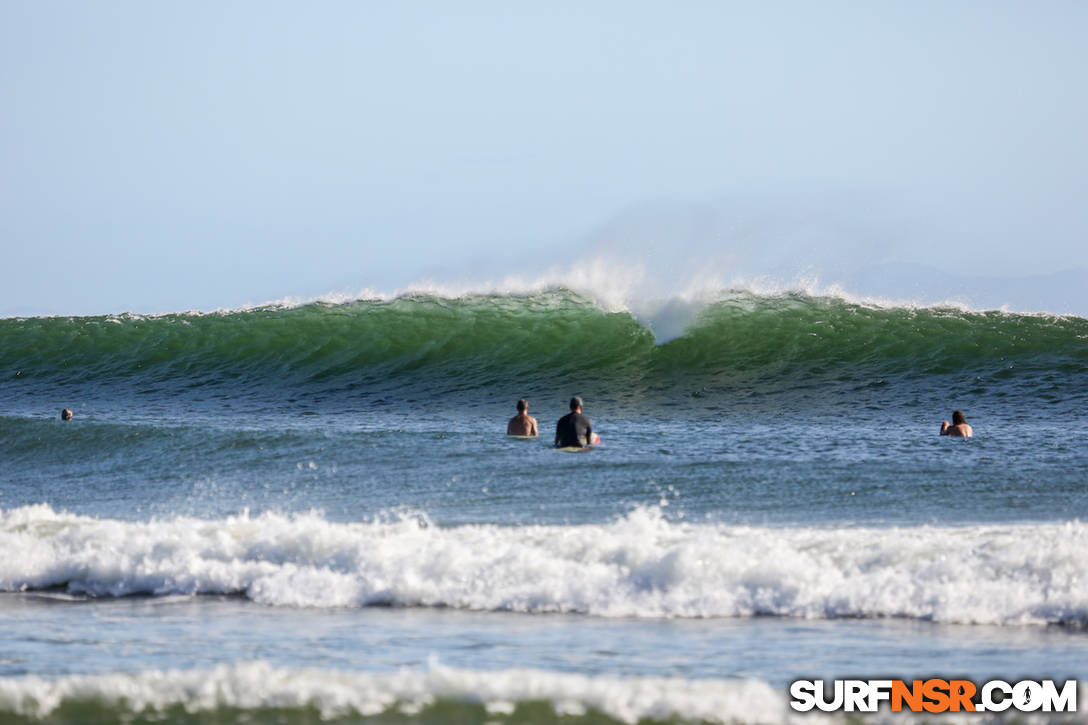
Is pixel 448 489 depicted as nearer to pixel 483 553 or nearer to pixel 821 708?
pixel 483 553

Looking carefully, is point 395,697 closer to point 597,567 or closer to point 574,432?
point 597,567

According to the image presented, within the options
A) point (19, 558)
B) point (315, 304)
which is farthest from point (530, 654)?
point (315, 304)

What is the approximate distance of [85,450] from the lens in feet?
48.9

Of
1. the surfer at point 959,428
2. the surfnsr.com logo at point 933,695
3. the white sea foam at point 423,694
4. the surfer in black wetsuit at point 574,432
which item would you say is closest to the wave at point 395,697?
the white sea foam at point 423,694

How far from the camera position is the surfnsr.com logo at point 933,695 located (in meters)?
5.19

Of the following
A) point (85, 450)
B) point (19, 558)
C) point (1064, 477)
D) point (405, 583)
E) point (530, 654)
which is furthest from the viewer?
point (85, 450)

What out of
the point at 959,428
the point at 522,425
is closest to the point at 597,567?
the point at 522,425

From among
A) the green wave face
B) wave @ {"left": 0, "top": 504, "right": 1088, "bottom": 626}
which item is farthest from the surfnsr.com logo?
the green wave face

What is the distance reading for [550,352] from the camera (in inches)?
864

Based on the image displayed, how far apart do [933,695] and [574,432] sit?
821cm

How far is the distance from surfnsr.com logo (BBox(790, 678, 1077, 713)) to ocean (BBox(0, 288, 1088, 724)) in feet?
0.46

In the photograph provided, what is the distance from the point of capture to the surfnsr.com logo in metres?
5.19

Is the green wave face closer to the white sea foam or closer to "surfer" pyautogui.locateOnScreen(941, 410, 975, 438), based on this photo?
"surfer" pyautogui.locateOnScreen(941, 410, 975, 438)

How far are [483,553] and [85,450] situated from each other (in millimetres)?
8507
